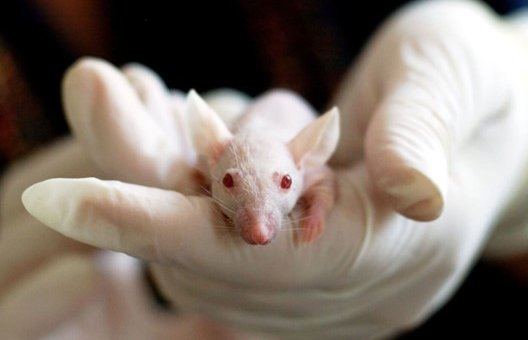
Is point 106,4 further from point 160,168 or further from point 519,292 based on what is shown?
point 519,292

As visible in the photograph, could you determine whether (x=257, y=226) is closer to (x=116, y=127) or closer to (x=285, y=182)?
(x=285, y=182)

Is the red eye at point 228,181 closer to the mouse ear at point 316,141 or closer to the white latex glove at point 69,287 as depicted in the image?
the mouse ear at point 316,141

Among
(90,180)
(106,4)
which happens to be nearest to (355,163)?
(90,180)

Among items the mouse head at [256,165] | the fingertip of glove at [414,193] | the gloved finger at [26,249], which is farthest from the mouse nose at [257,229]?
the gloved finger at [26,249]

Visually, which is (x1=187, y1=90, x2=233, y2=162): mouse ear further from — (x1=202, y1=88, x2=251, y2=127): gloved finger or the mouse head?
(x1=202, y1=88, x2=251, y2=127): gloved finger

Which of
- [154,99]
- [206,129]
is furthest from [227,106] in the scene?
[206,129]

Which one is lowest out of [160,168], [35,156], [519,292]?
[519,292]

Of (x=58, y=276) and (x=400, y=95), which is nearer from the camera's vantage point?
(x=400, y=95)
